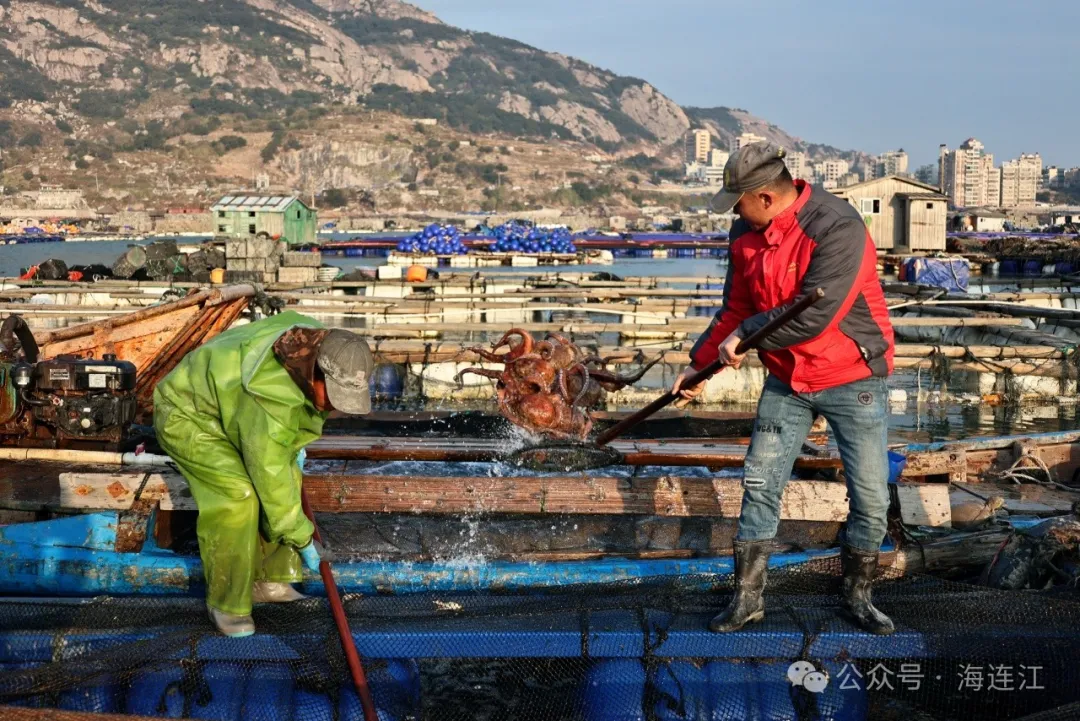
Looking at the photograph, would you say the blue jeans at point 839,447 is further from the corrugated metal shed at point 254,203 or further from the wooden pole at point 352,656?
the corrugated metal shed at point 254,203

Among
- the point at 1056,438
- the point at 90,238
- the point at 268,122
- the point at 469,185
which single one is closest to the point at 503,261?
the point at 1056,438

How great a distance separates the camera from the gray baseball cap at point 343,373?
439cm

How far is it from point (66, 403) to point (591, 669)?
4.77m

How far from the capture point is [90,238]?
3984 inches

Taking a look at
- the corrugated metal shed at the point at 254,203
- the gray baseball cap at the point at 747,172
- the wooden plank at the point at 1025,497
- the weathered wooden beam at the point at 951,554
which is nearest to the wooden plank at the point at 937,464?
the wooden plank at the point at 1025,497

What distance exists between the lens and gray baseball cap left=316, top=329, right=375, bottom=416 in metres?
4.39

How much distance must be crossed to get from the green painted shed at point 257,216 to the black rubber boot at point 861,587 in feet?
144

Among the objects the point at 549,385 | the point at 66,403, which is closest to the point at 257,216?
the point at 66,403

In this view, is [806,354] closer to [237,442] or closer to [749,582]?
[749,582]

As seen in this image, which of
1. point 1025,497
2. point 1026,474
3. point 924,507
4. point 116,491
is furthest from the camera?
point 1026,474

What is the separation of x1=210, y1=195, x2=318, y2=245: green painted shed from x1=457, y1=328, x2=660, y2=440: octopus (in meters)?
39.9

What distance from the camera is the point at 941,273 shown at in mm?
27531

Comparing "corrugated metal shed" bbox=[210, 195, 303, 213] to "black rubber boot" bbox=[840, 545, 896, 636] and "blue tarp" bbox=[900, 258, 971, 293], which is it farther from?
"black rubber boot" bbox=[840, 545, 896, 636]

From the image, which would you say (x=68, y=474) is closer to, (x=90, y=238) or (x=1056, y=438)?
(x=1056, y=438)
